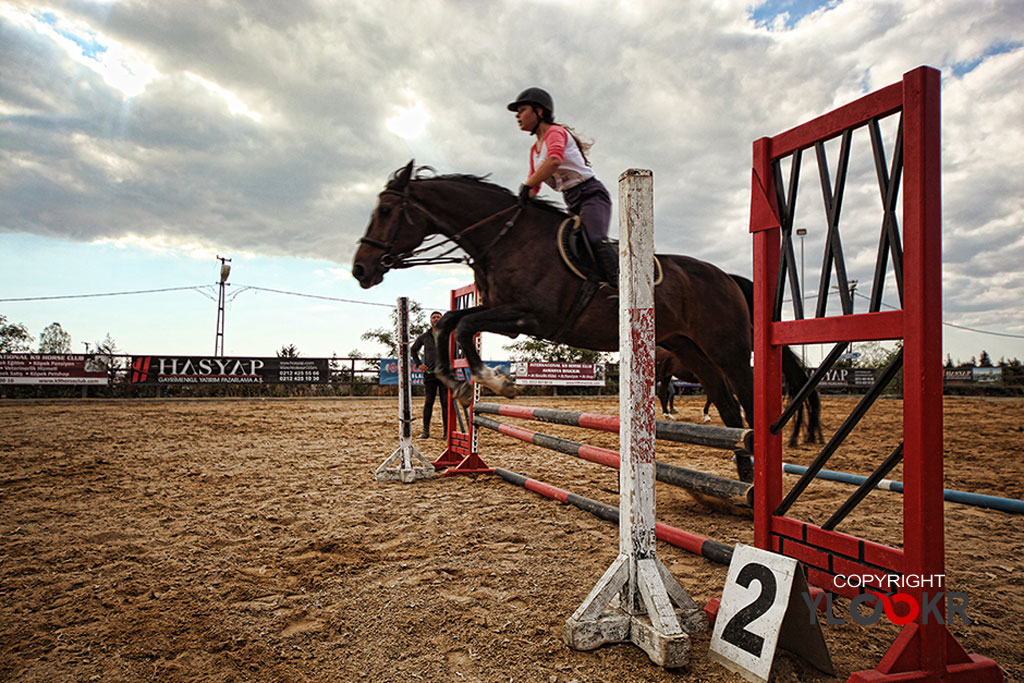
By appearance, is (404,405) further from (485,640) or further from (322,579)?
(485,640)

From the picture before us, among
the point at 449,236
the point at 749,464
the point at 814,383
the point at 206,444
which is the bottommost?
the point at 206,444

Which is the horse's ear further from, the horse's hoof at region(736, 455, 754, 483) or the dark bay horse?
the horse's hoof at region(736, 455, 754, 483)

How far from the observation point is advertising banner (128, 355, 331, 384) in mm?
17875

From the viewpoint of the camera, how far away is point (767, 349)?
2062 mm

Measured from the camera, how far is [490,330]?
136 inches

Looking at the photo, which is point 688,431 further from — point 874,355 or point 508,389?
point 874,355

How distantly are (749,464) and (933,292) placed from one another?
2.02 metres

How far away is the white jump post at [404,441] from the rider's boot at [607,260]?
2.21 meters

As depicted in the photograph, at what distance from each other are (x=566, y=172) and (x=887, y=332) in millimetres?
2541

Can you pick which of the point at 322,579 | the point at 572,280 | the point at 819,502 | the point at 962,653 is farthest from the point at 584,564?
the point at 819,502

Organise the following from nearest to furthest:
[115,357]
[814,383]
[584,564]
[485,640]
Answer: [485,640], [814,383], [584,564], [115,357]

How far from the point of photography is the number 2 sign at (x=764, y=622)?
5.37ft

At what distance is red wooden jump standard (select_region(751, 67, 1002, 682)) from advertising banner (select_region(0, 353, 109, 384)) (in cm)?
2065

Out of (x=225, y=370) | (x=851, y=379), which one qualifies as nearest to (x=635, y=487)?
(x=225, y=370)
